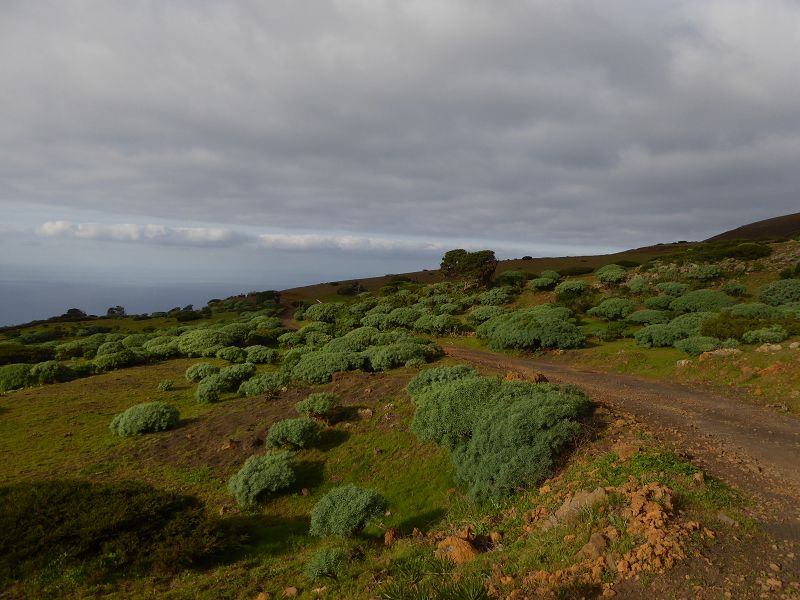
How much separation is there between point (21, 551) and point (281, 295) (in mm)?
64819

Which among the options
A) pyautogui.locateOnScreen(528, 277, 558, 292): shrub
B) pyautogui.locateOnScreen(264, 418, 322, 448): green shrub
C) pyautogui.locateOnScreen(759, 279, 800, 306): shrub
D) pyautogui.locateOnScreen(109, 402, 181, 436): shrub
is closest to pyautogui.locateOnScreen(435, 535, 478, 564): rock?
A: pyautogui.locateOnScreen(264, 418, 322, 448): green shrub

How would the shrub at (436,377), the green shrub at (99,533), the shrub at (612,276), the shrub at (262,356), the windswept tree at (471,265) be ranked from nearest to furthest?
1. the green shrub at (99,533)
2. the shrub at (436,377)
3. the shrub at (262,356)
4. the shrub at (612,276)
5. the windswept tree at (471,265)

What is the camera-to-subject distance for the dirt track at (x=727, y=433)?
7012 mm

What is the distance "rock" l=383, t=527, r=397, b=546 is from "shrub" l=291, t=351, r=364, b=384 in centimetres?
1099

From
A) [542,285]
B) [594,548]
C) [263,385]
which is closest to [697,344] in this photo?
[594,548]

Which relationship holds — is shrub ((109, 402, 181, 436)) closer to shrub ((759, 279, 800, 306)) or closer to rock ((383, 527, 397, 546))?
rock ((383, 527, 397, 546))

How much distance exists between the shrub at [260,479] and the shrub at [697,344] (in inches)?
677

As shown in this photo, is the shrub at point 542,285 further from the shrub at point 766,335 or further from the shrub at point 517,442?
the shrub at point 517,442

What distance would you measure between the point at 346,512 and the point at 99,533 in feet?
15.8

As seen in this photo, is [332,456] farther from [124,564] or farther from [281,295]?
[281,295]

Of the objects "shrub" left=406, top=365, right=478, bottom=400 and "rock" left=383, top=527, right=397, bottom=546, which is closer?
"rock" left=383, top=527, right=397, bottom=546

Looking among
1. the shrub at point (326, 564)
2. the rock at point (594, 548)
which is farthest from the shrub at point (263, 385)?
the rock at point (594, 548)

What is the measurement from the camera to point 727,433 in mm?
10078

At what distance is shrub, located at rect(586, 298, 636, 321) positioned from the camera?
28.1 metres
